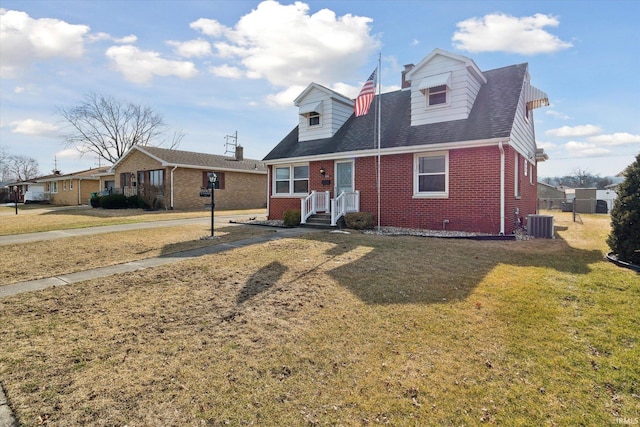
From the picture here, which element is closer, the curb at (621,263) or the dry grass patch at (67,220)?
the curb at (621,263)

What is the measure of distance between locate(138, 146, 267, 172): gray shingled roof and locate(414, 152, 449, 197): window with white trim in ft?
62.1

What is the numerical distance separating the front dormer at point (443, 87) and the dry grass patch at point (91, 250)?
7.68 m

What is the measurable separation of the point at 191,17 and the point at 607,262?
1290 centimetres

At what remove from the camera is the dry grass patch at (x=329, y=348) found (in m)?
2.67

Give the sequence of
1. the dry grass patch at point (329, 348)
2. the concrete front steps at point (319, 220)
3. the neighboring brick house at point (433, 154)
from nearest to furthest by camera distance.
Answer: the dry grass patch at point (329, 348) → the neighboring brick house at point (433, 154) → the concrete front steps at point (319, 220)

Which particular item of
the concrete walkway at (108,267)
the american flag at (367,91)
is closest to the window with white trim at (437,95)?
the american flag at (367,91)

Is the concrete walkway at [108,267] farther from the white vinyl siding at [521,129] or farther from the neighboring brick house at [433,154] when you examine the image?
the white vinyl siding at [521,129]

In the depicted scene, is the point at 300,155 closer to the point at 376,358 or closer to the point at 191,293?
the point at 191,293

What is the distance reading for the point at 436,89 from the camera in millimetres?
12445

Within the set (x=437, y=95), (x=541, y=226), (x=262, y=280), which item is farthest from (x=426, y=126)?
(x=262, y=280)

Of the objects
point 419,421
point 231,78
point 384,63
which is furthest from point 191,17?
point 419,421

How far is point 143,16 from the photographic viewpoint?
998 cm

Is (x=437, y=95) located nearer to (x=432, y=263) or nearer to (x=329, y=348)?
(x=432, y=263)

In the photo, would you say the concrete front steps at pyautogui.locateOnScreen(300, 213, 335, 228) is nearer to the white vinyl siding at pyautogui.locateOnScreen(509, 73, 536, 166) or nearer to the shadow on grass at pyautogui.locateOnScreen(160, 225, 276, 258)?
the shadow on grass at pyautogui.locateOnScreen(160, 225, 276, 258)
